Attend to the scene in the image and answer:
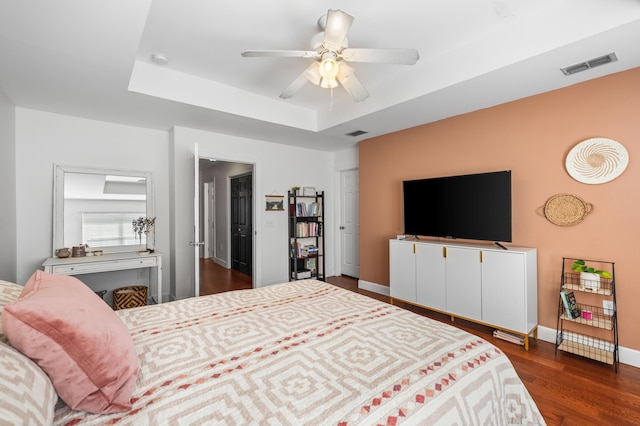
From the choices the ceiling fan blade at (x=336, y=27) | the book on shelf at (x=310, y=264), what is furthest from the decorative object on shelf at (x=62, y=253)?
the ceiling fan blade at (x=336, y=27)

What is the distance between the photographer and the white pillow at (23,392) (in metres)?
0.68

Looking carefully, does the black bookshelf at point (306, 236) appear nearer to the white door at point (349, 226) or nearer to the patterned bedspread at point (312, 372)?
the white door at point (349, 226)

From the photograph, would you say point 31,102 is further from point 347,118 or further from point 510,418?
point 510,418

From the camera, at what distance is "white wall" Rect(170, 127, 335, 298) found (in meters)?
3.85

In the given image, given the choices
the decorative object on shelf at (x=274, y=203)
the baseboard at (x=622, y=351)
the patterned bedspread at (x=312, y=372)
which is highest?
the decorative object on shelf at (x=274, y=203)

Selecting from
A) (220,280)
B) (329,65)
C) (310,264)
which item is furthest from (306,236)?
(329,65)

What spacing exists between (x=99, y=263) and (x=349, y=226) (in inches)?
145

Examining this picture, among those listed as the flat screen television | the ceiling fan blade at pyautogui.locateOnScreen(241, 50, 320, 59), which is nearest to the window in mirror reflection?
the ceiling fan blade at pyautogui.locateOnScreen(241, 50, 320, 59)

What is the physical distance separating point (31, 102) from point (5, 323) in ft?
10.8

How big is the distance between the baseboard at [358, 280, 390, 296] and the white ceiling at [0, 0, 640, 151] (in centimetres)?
243

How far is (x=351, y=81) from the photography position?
2.38m

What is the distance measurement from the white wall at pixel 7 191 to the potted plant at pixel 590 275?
16.6 ft

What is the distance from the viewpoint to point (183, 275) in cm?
386

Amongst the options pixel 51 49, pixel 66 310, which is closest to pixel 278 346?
pixel 66 310
